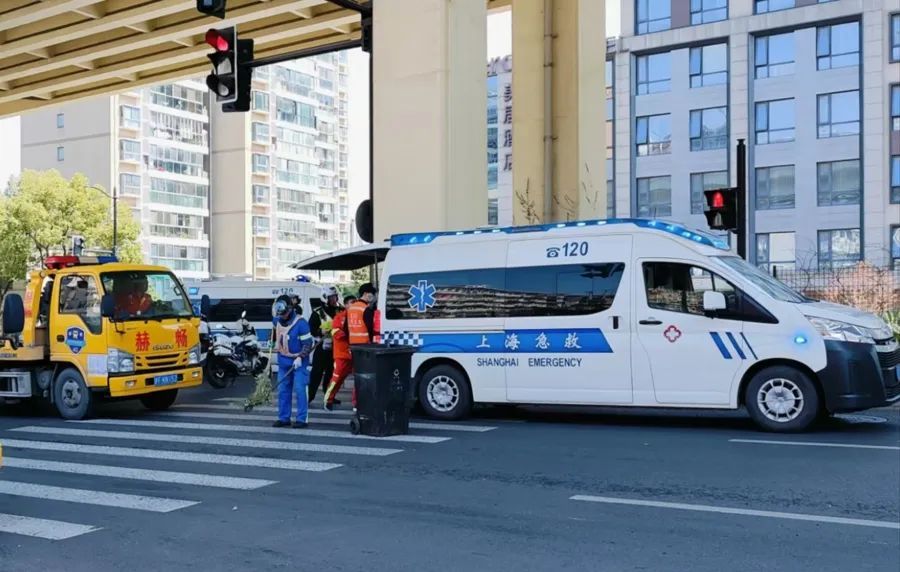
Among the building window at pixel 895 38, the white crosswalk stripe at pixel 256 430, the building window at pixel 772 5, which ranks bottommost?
the white crosswalk stripe at pixel 256 430

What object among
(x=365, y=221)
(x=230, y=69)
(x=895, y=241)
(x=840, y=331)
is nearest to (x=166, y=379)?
(x=365, y=221)

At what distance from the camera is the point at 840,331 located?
10992 millimetres

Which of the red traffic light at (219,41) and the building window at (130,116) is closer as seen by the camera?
the red traffic light at (219,41)

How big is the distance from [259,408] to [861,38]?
1439 inches

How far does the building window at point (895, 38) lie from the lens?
42.0 m

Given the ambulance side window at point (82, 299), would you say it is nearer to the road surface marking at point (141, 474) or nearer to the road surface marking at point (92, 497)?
the road surface marking at point (141, 474)

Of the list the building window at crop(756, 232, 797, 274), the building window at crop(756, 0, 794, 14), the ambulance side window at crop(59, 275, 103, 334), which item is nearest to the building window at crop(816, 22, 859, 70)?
the building window at crop(756, 0, 794, 14)

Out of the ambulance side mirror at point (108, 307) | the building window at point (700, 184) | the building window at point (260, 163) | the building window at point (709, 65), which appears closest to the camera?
the ambulance side mirror at point (108, 307)

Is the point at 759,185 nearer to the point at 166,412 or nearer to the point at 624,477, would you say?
the point at 166,412

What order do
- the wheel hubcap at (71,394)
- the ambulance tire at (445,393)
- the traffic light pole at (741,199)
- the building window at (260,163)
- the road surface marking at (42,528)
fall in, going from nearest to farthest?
the road surface marking at (42,528) < the ambulance tire at (445,393) < the wheel hubcap at (71,394) < the traffic light pole at (741,199) < the building window at (260,163)

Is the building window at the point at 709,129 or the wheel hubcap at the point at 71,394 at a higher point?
the building window at the point at 709,129

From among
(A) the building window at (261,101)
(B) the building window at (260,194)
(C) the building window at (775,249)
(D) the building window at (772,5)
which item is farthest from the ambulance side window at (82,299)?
(A) the building window at (261,101)

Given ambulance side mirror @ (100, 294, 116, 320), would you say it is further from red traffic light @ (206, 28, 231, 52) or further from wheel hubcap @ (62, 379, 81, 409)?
red traffic light @ (206, 28, 231, 52)

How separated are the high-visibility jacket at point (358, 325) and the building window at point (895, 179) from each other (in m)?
34.4
